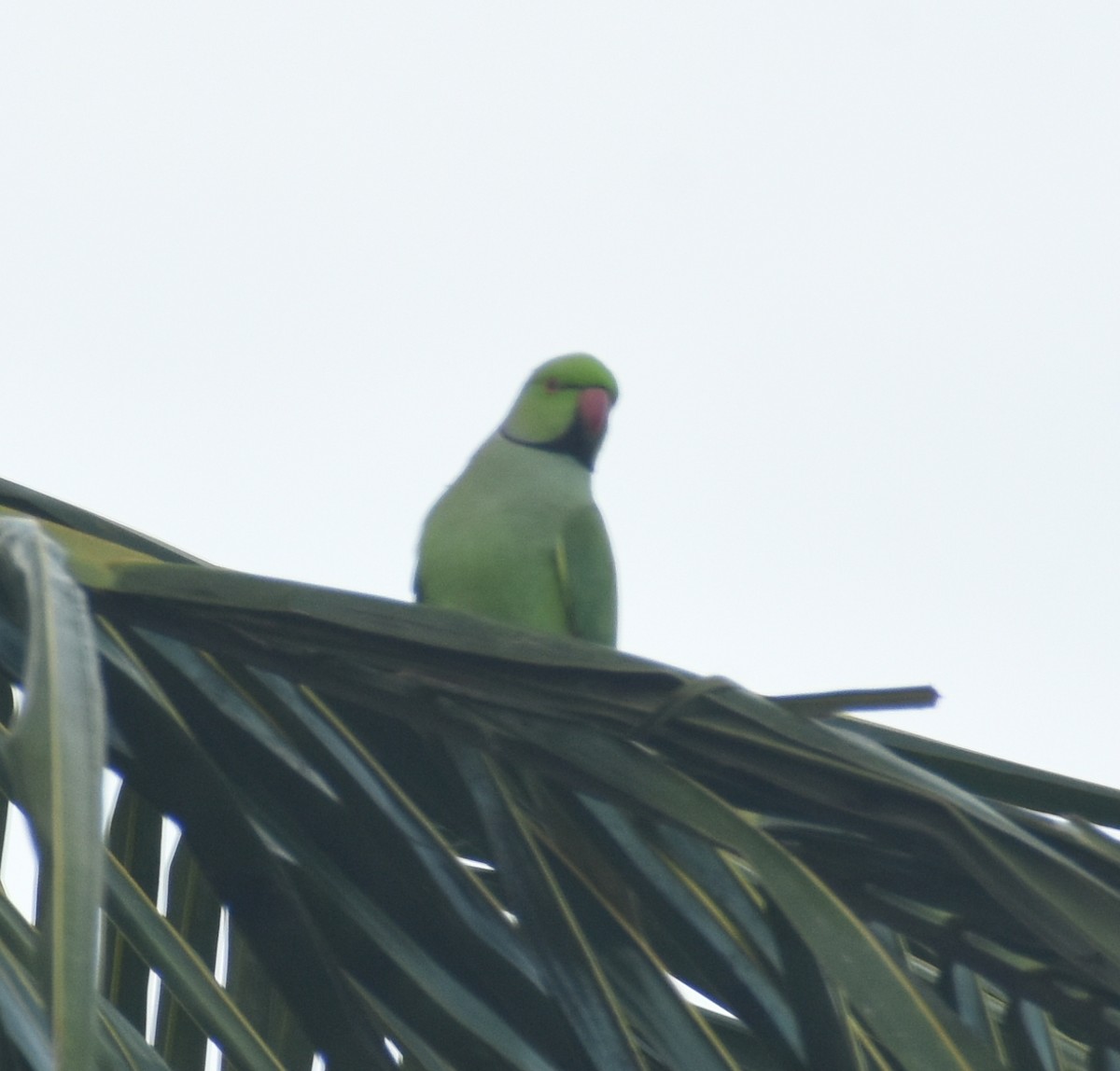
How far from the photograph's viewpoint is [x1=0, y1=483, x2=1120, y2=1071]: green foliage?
2.56 ft

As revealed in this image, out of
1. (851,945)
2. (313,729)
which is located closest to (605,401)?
(313,729)

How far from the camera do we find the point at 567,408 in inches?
99.6

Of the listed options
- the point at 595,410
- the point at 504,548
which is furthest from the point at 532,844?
the point at 595,410

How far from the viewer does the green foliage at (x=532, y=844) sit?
78 cm

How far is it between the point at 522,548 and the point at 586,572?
0.11 meters

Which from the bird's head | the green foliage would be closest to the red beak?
the bird's head

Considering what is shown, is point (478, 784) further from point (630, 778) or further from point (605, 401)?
point (605, 401)

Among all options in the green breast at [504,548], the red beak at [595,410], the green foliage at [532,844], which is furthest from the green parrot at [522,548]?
the green foliage at [532,844]

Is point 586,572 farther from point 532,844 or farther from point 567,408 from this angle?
point 532,844

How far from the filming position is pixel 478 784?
90cm

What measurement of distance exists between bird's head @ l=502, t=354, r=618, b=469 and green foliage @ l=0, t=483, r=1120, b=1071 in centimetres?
145

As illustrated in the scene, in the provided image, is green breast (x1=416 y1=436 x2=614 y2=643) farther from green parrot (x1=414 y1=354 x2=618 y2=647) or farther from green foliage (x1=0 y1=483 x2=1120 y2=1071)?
green foliage (x1=0 y1=483 x2=1120 y2=1071)

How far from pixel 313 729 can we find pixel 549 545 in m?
1.15

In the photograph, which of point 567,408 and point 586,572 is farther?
point 567,408
